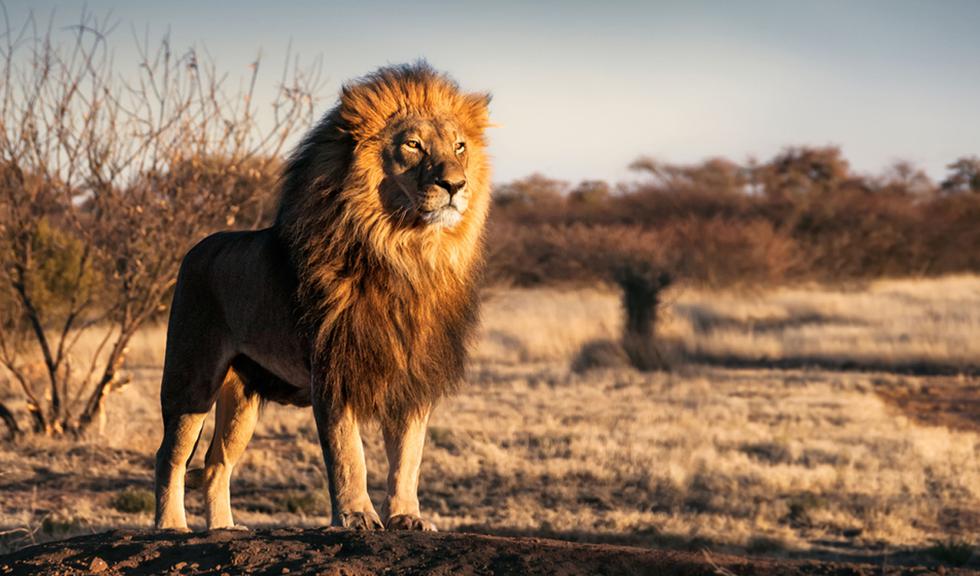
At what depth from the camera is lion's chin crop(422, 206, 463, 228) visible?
5.09m

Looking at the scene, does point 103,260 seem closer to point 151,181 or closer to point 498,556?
point 151,181

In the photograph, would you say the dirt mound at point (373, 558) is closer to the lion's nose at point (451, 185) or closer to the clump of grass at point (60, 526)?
the lion's nose at point (451, 185)

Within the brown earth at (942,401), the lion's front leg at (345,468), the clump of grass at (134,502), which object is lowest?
the brown earth at (942,401)

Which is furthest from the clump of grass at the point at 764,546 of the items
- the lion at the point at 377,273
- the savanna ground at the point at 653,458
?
the lion at the point at 377,273

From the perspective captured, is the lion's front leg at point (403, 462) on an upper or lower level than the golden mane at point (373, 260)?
lower

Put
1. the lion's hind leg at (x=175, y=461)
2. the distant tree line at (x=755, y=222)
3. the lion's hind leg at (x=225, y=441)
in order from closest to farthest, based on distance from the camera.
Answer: the lion's hind leg at (x=175, y=461), the lion's hind leg at (x=225, y=441), the distant tree line at (x=755, y=222)

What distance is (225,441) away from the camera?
20.7 ft

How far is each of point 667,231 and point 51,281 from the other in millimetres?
30586

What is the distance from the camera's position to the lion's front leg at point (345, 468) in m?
4.90

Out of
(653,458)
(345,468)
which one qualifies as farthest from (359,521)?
(653,458)

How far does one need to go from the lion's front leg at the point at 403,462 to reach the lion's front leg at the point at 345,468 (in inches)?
8.9

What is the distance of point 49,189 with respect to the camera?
12438 mm

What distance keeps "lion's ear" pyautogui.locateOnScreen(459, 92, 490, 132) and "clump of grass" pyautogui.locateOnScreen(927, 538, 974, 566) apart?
18.5ft

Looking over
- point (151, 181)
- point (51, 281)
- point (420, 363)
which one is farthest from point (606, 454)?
point (51, 281)
